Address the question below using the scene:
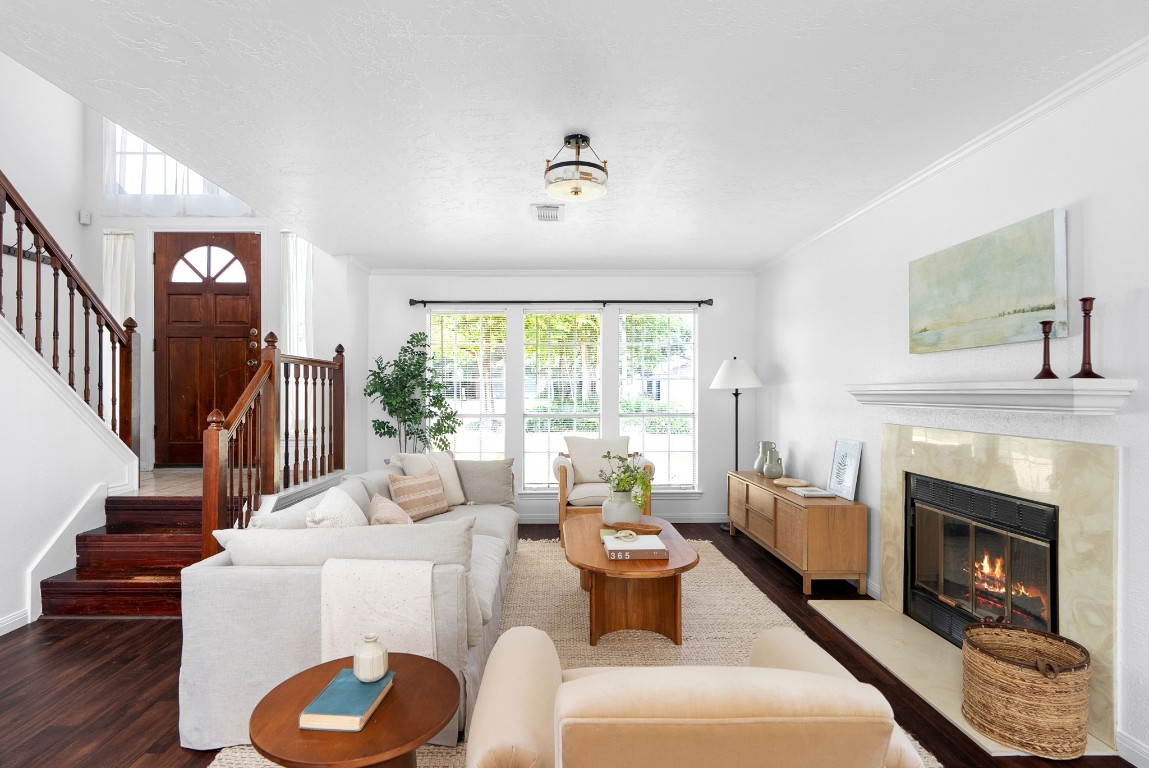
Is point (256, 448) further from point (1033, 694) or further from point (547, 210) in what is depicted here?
point (1033, 694)

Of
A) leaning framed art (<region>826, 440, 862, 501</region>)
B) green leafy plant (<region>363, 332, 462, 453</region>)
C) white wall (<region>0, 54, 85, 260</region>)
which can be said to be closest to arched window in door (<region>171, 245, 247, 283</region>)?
white wall (<region>0, 54, 85, 260</region>)

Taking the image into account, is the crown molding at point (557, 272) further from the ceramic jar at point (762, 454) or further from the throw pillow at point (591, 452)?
the ceramic jar at point (762, 454)

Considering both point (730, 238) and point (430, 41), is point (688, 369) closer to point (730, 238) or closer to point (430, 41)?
point (730, 238)

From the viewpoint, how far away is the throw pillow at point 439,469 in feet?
14.4

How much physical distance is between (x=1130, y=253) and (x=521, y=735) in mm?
2725

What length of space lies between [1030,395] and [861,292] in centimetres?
186

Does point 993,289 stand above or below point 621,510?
above

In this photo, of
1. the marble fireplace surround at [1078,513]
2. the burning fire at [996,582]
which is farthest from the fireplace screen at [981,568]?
the marble fireplace surround at [1078,513]

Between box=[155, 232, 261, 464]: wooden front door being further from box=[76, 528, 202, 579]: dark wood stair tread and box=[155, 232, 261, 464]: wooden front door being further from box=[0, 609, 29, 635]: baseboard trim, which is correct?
box=[0, 609, 29, 635]: baseboard trim

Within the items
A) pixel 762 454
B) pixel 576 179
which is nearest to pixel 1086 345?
pixel 576 179

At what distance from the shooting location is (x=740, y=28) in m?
1.96

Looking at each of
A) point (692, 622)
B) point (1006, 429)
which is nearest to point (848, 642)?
point (692, 622)

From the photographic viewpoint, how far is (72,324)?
12.8ft

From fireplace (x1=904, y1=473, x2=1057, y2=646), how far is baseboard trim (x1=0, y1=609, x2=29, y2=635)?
203 inches
